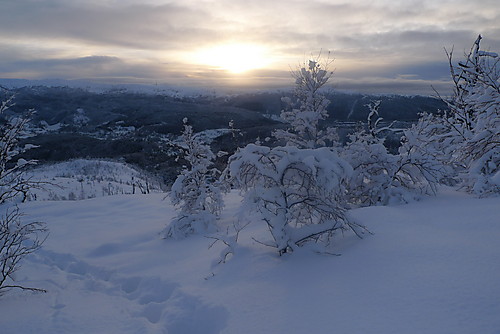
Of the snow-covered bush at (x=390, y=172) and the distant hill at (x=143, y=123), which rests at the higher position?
the snow-covered bush at (x=390, y=172)

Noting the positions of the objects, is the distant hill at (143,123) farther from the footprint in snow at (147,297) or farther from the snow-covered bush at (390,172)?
the footprint in snow at (147,297)

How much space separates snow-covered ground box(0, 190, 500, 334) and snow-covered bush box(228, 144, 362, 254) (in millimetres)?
340

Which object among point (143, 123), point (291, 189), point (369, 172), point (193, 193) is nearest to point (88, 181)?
point (193, 193)

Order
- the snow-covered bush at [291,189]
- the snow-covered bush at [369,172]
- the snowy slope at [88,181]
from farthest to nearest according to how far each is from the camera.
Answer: the snowy slope at [88,181] < the snow-covered bush at [369,172] < the snow-covered bush at [291,189]

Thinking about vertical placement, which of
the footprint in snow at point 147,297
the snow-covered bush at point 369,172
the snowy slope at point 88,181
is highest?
the snow-covered bush at point 369,172

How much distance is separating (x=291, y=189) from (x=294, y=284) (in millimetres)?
1646

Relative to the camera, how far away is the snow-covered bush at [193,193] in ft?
27.4

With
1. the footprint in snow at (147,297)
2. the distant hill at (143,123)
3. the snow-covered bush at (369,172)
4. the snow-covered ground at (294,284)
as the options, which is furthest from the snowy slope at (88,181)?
the snow-covered bush at (369,172)

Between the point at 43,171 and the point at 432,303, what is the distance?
30774 mm

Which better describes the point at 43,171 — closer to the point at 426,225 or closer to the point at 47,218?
the point at 47,218

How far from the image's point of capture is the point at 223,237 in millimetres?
5844

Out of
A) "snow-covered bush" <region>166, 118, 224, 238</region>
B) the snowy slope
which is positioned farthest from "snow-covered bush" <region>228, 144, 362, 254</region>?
the snowy slope

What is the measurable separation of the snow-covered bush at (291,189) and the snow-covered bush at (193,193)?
2.89 m

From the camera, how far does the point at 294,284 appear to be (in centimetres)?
460
